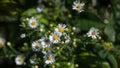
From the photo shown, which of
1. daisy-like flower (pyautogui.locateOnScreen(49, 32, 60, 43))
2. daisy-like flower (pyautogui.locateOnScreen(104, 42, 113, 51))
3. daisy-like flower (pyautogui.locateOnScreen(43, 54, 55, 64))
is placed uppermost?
daisy-like flower (pyautogui.locateOnScreen(104, 42, 113, 51))

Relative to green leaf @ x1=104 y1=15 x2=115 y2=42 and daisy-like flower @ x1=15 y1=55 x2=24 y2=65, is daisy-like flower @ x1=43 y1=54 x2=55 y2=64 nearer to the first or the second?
daisy-like flower @ x1=15 y1=55 x2=24 y2=65

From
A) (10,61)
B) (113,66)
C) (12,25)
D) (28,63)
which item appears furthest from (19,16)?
(113,66)

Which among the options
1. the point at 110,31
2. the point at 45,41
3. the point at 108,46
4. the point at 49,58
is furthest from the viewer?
the point at 110,31

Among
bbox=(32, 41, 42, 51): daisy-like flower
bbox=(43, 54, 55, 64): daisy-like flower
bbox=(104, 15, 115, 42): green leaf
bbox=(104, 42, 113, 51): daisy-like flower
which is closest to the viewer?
bbox=(43, 54, 55, 64): daisy-like flower

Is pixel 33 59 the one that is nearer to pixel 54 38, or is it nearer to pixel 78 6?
pixel 54 38

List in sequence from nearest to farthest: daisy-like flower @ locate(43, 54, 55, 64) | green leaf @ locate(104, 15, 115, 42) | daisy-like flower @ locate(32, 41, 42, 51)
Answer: daisy-like flower @ locate(43, 54, 55, 64)
daisy-like flower @ locate(32, 41, 42, 51)
green leaf @ locate(104, 15, 115, 42)

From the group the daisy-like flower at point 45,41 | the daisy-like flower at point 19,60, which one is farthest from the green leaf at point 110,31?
the daisy-like flower at point 19,60

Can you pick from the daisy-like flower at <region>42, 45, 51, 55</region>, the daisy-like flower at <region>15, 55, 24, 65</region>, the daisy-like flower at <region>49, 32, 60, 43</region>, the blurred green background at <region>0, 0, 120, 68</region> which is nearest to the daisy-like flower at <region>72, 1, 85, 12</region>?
the blurred green background at <region>0, 0, 120, 68</region>

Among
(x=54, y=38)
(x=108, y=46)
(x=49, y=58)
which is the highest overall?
(x=108, y=46)

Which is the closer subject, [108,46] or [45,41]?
[45,41]

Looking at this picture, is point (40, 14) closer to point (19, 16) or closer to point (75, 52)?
point (19, 16)

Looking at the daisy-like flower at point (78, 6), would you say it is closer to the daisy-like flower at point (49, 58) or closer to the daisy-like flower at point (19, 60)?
the daisy-like flower at point (49, 58)

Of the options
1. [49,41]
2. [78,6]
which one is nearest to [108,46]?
[78,6]
